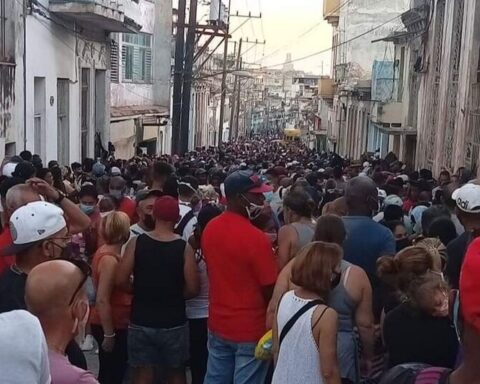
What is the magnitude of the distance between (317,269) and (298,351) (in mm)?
421

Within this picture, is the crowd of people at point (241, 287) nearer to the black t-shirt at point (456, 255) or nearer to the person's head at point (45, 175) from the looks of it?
the black t-shirt at point (456, 255)

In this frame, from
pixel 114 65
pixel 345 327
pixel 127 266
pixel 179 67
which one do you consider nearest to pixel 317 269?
pixel 345 327

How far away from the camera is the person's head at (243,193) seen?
5.33 metres

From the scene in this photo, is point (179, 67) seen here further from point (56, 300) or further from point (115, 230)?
point (56, 300)

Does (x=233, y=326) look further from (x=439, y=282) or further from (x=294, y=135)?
(x=294, y=135)

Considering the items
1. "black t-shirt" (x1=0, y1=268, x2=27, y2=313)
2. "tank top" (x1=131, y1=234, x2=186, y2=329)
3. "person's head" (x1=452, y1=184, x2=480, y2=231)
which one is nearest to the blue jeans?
"tank top" (x1=131, y1=234, x2=186, y2=329)

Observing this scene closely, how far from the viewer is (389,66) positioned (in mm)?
31938

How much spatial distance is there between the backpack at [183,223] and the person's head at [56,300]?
136 inches

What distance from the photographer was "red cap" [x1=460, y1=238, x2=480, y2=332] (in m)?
2.37

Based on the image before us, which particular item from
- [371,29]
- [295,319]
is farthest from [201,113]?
[295,319]

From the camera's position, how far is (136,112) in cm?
2912

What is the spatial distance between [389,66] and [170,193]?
25.9 meters

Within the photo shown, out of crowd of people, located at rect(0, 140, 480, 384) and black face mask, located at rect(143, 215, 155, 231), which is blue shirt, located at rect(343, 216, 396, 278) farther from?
black face mask, located at rect(143, 215, 155, 231)

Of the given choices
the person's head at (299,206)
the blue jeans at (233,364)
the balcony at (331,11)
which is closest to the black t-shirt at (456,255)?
the person's head at (299,206)
